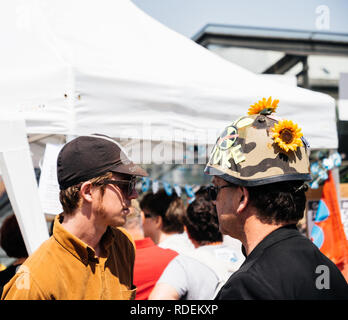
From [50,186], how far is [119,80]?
0.77m

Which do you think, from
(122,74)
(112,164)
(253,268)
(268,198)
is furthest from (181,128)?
(253,268)

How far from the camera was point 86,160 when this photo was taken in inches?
67.6

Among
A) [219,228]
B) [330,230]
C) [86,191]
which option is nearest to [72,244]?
[86,191]

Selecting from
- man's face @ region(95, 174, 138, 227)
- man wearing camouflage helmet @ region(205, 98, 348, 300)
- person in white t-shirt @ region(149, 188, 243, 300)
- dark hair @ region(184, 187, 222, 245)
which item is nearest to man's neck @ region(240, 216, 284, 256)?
man wearing camouflage helmet @ region(205, 98, 348, 300)

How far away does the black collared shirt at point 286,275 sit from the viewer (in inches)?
44.8

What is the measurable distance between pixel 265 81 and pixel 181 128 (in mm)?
862

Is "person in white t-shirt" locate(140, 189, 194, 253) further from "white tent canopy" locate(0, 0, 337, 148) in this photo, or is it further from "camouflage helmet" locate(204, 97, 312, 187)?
"camouflage helmet" locate(204, 97, 312, 187)

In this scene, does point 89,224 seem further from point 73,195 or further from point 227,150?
point 227,150

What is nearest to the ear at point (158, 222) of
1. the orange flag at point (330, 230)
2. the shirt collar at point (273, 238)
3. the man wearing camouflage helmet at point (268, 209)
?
the orange flag at point (330, 230)

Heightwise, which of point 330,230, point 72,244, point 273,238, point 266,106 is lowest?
point 330,230

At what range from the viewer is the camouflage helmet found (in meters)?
1.35

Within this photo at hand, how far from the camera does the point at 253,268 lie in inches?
46.8

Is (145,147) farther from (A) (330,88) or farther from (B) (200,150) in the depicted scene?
(A) (330,88)

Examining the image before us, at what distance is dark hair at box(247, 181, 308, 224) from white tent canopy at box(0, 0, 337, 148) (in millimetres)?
1329
